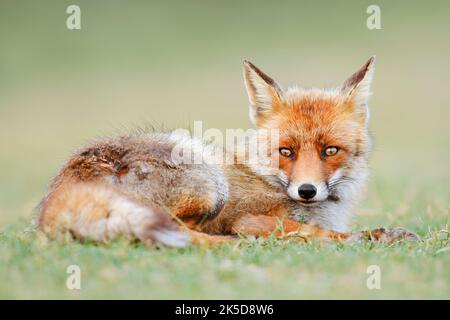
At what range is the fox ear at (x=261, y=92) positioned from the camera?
7.03m

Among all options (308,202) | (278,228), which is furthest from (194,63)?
(278,228)

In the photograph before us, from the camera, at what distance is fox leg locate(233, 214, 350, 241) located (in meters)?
6.23

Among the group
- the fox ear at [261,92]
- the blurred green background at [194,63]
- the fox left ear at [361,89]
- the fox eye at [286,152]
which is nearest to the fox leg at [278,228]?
the fox eye at [286,152]

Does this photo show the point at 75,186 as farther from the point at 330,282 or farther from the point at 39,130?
the point at 39,130

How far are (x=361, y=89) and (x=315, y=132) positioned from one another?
888 millimetres

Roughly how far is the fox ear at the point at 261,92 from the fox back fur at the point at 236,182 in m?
0.01

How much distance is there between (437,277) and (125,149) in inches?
115

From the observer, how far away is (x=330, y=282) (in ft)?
15.9

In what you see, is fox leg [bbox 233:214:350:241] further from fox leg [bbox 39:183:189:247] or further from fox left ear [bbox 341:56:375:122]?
fox left ear [bbox 341:56:375:122]

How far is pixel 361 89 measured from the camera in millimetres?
7109

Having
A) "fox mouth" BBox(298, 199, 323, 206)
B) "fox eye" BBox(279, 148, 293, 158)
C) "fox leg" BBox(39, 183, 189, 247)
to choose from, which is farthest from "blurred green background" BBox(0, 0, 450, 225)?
"fox leg" BBox(39, 183, 189, 247)

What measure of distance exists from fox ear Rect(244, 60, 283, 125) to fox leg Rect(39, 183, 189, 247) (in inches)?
83.2

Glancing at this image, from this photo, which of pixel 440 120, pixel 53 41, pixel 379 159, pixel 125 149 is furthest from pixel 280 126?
pixel 53 41

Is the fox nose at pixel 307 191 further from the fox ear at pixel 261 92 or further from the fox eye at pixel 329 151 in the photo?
the fox ear at pixel 261 92
